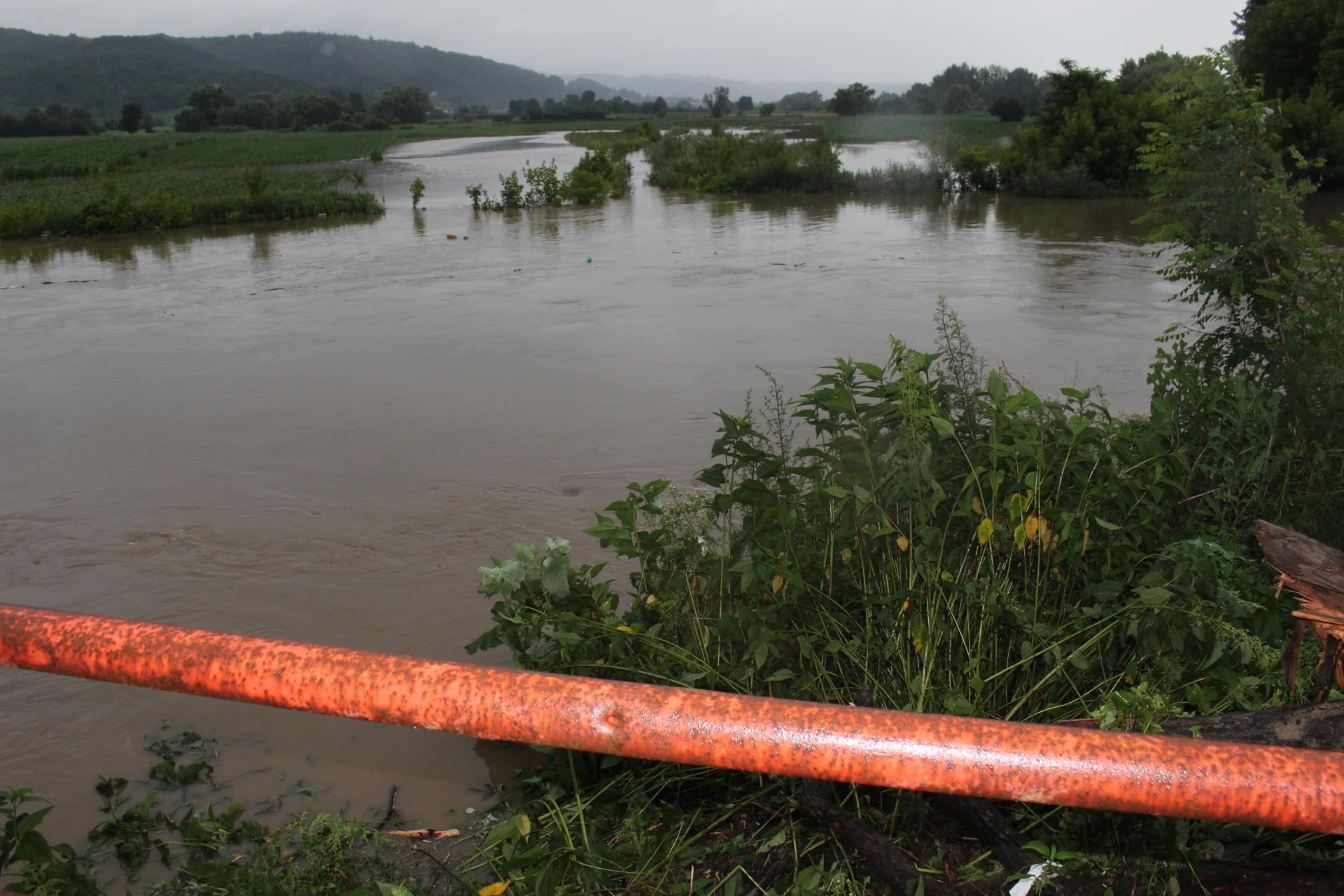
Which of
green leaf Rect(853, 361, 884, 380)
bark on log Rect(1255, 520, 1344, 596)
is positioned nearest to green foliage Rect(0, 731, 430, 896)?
green leaf Rect(853, 361, 884, 380)

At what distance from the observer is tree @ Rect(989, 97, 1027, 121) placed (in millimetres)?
51062

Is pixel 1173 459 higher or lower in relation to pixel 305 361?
higher

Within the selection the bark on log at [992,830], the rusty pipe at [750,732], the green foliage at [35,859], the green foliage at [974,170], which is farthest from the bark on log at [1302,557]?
the green foliage at [974,170]

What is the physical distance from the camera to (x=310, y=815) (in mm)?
2760

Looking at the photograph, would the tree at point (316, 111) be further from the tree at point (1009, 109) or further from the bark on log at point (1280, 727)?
the bark on log at point (1280, 727)

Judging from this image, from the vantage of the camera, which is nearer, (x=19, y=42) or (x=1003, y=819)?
(x=1003, y=819)

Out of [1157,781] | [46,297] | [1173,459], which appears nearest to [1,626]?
[1157,781]

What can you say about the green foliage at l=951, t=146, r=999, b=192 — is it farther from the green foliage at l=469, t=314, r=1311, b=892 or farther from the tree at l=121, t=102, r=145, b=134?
the tree at l=121, t=102, r=145, b=134

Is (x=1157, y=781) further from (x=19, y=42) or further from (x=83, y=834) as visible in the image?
(x=19, y=42)

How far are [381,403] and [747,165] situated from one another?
2048 centimetres

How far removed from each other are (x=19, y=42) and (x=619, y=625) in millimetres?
220628

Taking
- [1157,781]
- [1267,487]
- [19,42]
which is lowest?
[1267,487]

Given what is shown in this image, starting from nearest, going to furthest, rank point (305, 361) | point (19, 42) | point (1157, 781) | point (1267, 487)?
point (1157, 781), point (1267, 487), point (305, 361), point (19, 42)

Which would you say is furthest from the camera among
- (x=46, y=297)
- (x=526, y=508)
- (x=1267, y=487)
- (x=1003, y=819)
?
(x=46, y=297)
